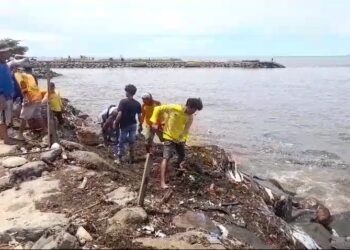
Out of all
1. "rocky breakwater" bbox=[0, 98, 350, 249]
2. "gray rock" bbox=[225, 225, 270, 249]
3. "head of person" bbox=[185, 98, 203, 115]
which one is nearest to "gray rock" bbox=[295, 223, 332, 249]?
"rocky breakwater" bbox=[0, 98, 350, 249]

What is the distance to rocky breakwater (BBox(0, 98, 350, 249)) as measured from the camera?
621 cm

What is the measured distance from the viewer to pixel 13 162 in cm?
941

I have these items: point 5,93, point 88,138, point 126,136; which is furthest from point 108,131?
point 5,93

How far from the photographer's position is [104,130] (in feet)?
38.6

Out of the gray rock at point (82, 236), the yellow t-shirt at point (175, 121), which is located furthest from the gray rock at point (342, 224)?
the gray rock at point (82, 236)

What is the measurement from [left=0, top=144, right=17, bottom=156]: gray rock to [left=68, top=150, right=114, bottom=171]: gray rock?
1.54m

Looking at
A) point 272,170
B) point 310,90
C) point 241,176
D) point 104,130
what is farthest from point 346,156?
point 310,90

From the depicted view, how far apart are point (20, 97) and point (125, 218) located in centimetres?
625

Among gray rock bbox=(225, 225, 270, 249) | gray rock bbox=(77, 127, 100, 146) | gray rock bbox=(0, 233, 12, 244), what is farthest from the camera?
gray rock bbox=(77, 127, 100, 146)

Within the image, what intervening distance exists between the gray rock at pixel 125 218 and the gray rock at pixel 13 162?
3.44 metres

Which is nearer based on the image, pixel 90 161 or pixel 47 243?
pixel 47 243

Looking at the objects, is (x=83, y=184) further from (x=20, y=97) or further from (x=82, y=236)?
(x=20, y=97)

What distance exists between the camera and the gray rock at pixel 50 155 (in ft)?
30.7

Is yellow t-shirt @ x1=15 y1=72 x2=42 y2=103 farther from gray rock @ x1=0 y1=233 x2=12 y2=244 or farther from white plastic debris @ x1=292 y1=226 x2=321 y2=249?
white plastic debris @ x1=292 y1=226 x2=321 y2=249
